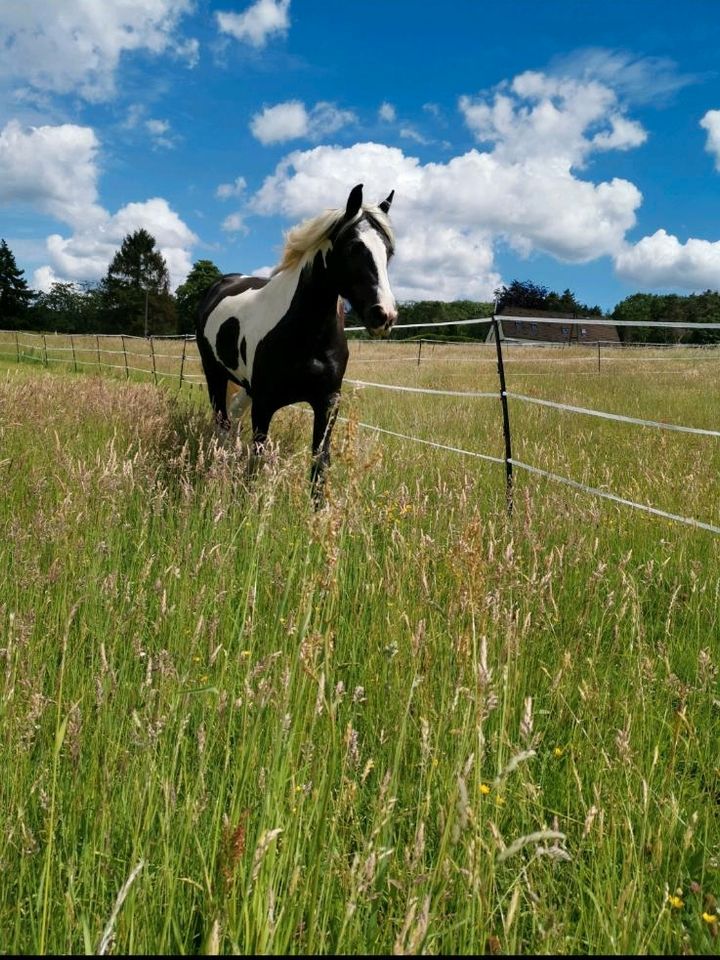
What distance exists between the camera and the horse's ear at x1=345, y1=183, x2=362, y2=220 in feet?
12.7

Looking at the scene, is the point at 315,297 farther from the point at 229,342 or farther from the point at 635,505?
the point at 635,505

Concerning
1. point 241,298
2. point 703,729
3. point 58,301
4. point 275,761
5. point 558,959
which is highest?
point 58,301

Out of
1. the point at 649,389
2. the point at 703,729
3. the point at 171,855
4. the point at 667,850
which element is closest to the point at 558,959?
the point at 667,850

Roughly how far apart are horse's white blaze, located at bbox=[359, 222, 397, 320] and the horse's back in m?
2.63

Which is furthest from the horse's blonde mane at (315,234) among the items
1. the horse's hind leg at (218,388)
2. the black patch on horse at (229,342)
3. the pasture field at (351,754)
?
the horse's hind leg at (218,388)

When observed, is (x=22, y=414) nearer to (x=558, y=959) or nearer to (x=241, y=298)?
(x=241, y=298)

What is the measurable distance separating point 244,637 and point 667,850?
54.2 inches

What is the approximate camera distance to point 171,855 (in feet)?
3.83

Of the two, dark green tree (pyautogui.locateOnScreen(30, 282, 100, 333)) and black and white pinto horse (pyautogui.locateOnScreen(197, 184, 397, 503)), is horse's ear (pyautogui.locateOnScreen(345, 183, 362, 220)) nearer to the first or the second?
black and white pinto horse (pyautogui.locateOnScreen(197, 184, 397, 503))

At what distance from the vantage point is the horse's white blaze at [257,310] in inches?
181

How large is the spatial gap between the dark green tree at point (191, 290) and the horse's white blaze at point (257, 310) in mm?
75658

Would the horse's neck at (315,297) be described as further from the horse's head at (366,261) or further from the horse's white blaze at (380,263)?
the horse's white blaze at (380,263)

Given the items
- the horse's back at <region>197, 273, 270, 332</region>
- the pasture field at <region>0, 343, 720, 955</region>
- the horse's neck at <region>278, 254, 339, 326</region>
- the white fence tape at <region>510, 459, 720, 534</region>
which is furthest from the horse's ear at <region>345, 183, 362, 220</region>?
the horse's back at <region>197, 273, 270, 332</region>

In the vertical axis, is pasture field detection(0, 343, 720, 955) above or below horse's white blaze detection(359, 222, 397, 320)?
below
